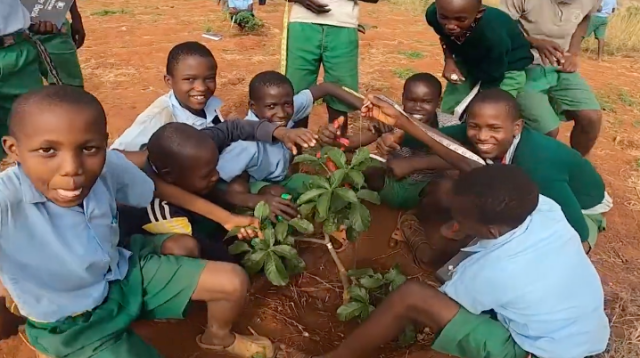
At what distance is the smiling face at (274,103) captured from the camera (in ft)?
10.2

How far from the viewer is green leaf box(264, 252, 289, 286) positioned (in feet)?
8.00

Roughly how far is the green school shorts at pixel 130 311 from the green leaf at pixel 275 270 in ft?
1.10

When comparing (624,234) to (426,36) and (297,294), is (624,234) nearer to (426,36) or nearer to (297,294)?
(297,294)

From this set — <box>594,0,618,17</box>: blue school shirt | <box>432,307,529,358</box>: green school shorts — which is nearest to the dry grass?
<box>594,0,618,17</box>: blue school shirt

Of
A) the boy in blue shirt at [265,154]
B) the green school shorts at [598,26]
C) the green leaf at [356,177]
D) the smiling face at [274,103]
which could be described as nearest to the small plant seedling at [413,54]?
the green school shorts at [598,26]

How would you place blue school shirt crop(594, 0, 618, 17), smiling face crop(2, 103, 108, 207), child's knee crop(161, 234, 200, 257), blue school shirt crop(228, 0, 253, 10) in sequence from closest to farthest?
smiling face crop(2, 103, 108, 207), child's knee crop(161, 234, 200, 257), blue school shirt crop(594, 0, 618, 17), blue school shirt crop(228, 0, 253, 10)

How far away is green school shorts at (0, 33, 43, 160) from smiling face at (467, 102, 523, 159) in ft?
7.80

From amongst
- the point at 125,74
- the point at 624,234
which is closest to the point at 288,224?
the point at 624,234

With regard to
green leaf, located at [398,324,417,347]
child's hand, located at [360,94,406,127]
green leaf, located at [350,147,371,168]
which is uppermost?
child's hand, located at [360,94,406,127]

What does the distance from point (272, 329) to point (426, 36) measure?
291 inches

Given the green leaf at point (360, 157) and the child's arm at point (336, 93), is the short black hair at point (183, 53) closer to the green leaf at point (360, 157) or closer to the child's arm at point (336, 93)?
the child's arm at point (336, 93)

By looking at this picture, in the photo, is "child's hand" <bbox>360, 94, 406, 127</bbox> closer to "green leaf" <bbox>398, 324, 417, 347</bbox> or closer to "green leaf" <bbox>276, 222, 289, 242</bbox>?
"green leaf" <bbox>276, 222, 289, 242</bbox>

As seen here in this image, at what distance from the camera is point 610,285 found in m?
3.14

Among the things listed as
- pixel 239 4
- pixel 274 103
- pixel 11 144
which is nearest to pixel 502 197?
pixel 274 103
